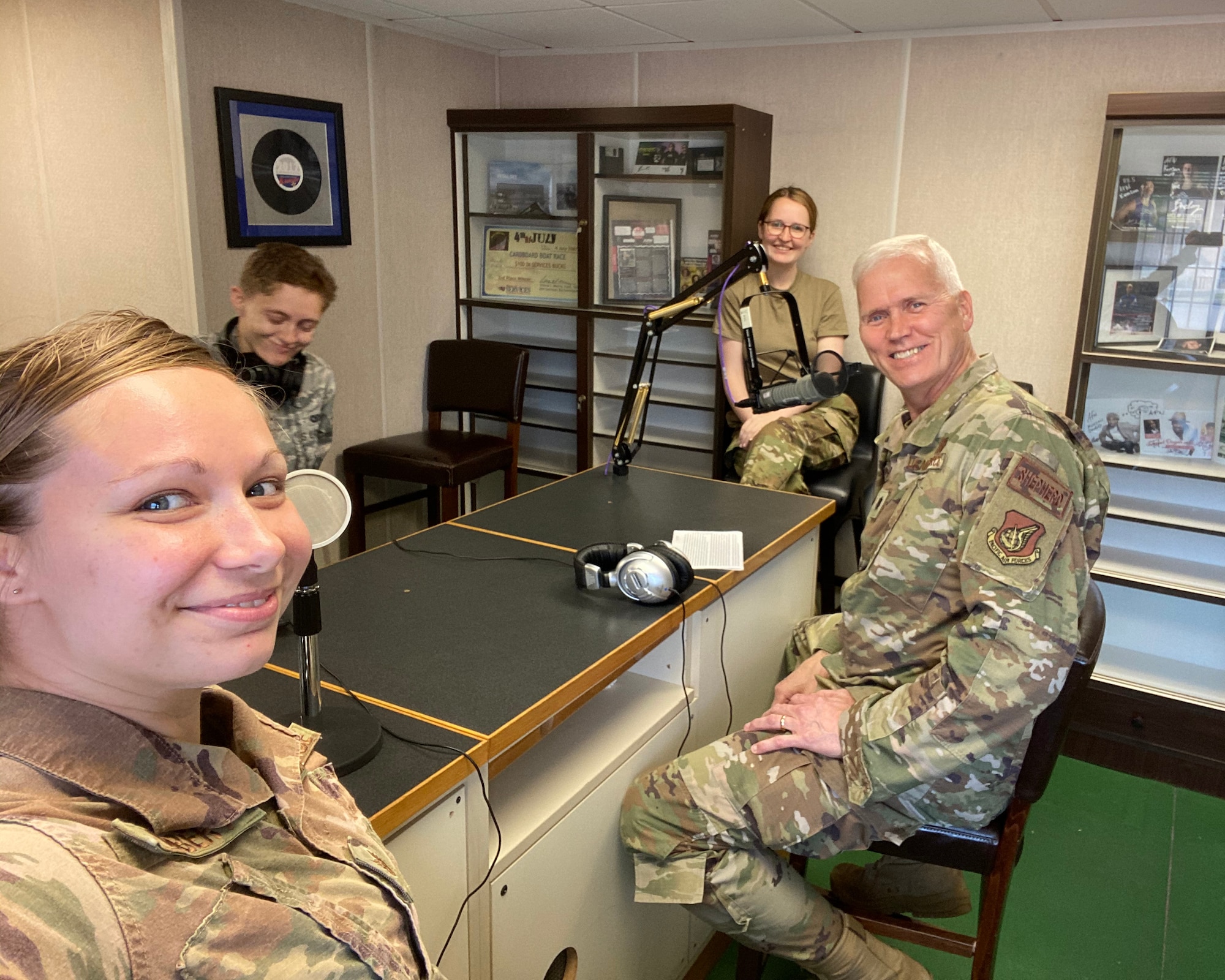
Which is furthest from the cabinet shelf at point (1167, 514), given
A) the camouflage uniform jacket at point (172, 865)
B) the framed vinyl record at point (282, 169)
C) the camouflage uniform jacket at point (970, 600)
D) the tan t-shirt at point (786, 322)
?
the framed vinyl record at point (282, 169)

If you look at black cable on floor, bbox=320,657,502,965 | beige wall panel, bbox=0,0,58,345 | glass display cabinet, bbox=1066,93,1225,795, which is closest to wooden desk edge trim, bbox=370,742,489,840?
black cable on floor, bbox=320,657,502,965

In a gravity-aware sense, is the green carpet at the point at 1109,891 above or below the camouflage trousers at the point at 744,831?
below

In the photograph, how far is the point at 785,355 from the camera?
3764mm

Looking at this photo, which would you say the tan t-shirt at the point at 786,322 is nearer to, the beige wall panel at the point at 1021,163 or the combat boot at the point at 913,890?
the beige wall panel at the point at 1021,163

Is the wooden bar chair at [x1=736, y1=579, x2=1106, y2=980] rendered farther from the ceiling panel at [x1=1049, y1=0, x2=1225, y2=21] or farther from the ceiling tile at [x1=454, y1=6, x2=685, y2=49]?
the ceiling tile at [x1=454, y1=6, x2=685, y2=49]

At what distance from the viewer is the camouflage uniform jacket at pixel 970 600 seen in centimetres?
148

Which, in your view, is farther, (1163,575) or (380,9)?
(380,9)

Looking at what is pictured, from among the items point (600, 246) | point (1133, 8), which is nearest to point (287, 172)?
point (600, 246)

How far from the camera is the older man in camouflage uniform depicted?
59.0 inches

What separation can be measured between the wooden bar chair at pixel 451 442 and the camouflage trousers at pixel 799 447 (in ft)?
3.39

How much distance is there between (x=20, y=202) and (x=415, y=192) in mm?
2011

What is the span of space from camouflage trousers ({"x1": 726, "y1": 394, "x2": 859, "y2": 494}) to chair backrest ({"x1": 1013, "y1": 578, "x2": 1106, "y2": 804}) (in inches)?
69.5

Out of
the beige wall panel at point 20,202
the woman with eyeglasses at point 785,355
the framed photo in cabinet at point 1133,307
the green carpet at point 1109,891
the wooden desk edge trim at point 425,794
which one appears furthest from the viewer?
the woman with eyeglasses at point 785,355

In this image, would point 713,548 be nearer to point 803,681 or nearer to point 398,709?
point 803,681
